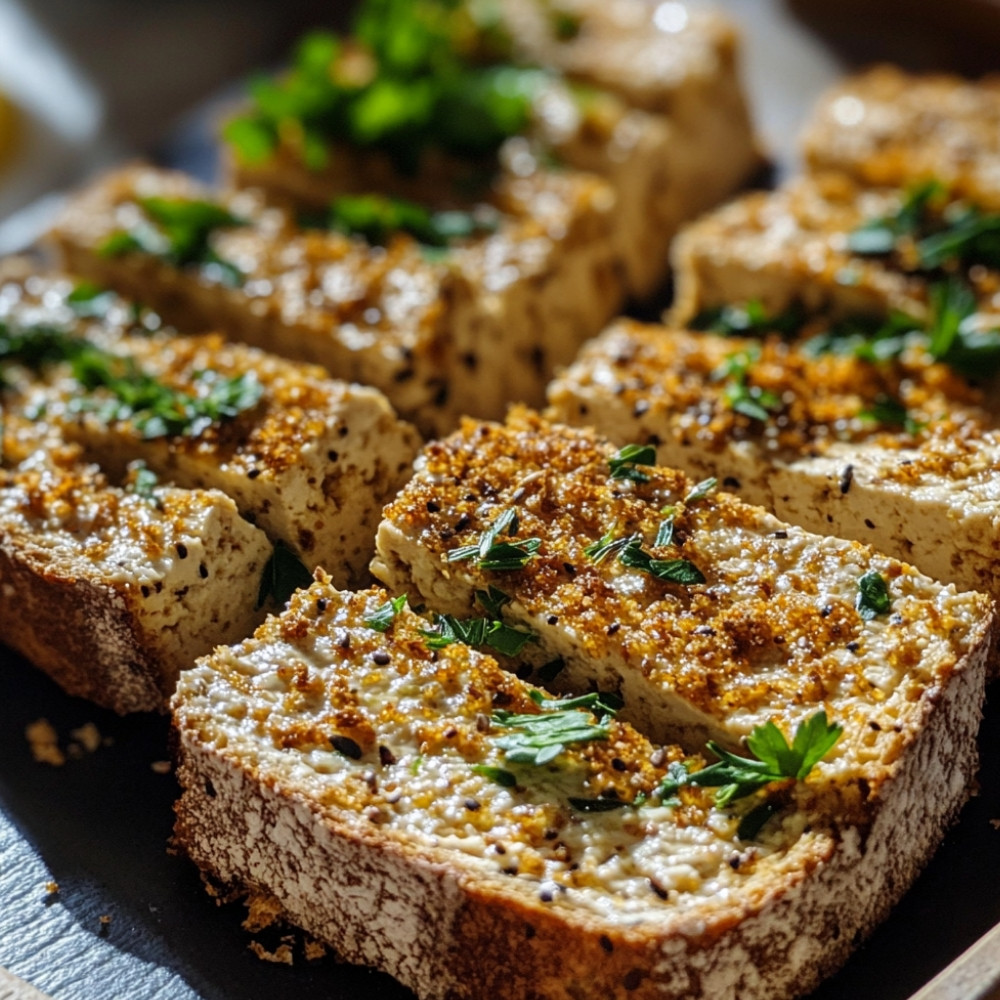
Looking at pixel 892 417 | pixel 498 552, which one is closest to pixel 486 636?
pixel 498 552

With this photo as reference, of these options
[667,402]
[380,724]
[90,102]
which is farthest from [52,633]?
[90,102]

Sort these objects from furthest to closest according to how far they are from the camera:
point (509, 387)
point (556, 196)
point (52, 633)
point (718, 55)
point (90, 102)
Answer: point (90, 102) < point (718, 55) < point (556, 196) < point (509, 387) < point (52, 633)

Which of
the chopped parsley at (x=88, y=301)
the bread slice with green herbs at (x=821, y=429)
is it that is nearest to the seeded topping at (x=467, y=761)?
the bread slice with green herbs at (x=821, y=429)

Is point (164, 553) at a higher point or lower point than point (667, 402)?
higher

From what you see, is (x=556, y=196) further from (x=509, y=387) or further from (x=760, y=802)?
(x=760, y=802)

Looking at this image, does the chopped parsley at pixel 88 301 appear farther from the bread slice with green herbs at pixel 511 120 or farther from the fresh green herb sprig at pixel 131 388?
the bread slice with green herbs at pixel 511 120
